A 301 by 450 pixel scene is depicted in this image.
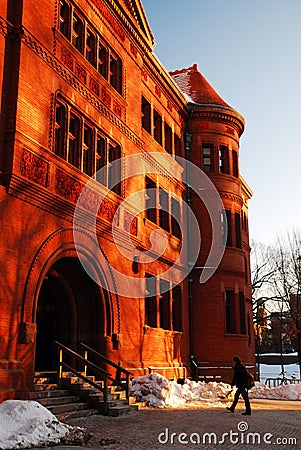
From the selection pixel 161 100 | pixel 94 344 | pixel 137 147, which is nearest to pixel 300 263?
pixel 161 100

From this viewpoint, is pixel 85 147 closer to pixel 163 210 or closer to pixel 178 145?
pixel 163 210

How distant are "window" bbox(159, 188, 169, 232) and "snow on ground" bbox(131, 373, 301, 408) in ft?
21.8

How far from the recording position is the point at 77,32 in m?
16.7

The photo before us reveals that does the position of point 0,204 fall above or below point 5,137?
below

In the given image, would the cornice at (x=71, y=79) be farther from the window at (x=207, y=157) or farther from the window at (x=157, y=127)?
the window at (x=207, y=157)

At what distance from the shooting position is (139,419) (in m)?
12.5

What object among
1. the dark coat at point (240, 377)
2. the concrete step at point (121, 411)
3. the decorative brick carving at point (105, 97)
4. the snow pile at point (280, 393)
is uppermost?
the decorative brick carving at point (105, 97)

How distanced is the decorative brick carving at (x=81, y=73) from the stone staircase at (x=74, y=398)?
874 centimetres

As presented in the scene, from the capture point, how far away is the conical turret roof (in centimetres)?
2762

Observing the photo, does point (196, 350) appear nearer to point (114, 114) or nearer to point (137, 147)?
point (137, 147)

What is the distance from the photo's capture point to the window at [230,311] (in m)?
24.5

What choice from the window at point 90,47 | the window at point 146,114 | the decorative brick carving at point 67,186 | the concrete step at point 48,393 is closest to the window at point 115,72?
the window at point 90,47

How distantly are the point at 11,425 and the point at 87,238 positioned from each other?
6.76m

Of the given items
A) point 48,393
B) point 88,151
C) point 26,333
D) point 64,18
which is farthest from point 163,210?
point 26,333
